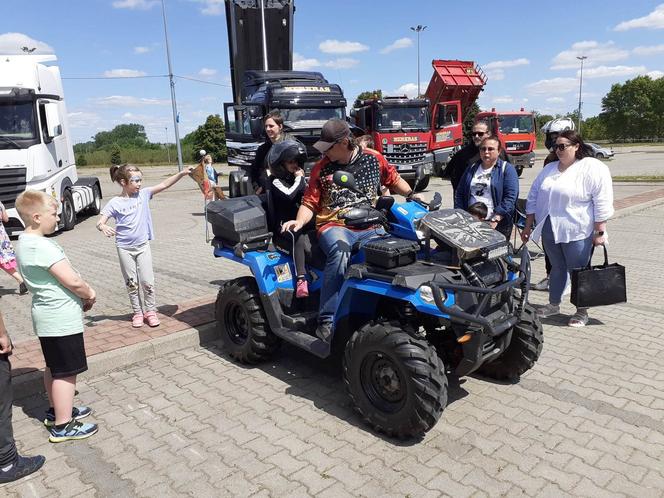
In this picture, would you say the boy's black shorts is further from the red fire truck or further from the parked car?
the red fire truck

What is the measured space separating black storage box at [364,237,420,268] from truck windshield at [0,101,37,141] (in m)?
10.2

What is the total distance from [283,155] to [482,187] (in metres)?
2.00

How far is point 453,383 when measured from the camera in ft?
13.2

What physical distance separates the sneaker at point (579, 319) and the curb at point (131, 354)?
3534 mm

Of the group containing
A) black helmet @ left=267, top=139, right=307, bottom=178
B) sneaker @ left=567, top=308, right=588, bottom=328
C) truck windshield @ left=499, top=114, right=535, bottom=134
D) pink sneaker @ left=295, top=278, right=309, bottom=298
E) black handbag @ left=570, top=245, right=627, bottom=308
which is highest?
truck windshield @ left=499, top=114, right=535, bottom=134

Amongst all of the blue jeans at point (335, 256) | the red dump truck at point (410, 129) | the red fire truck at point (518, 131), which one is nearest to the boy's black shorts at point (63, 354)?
the blue jeans at point (335, 256)

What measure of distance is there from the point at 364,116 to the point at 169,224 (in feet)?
29.3

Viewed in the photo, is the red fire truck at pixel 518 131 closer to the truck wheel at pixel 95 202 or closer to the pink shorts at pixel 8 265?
the truck wheel at pixel 95 202

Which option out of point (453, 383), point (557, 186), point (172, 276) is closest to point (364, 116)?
point (172, 276)

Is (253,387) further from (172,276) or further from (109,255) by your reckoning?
(109,255)

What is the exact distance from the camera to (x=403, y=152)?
1820 centimetres

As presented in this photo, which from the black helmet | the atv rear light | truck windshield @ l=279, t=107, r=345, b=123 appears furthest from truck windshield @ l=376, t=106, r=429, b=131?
the atv rear light

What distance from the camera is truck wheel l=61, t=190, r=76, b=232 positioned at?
12066mm

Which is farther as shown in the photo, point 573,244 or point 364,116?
point 364,116
